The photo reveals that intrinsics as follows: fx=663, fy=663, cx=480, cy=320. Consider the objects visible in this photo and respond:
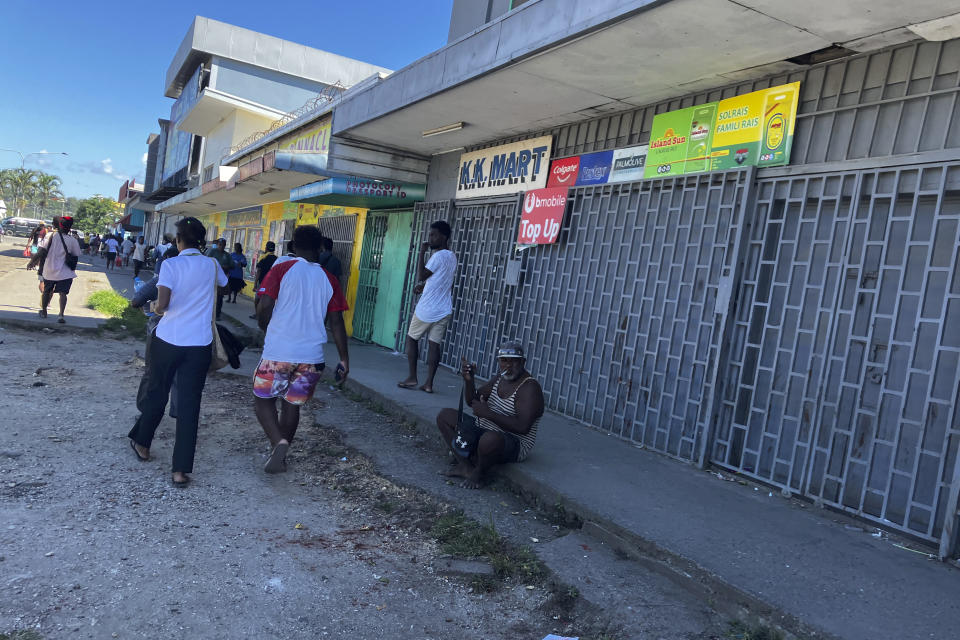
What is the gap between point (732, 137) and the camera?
17.8 ft

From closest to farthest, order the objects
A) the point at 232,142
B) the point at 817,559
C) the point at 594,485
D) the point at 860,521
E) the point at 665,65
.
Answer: the point at 817,559 < the point at 860,521 < the point at 594,485 < the point at 665,65 < the point at 232,142

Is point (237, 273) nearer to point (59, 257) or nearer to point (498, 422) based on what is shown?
point (59, 257)

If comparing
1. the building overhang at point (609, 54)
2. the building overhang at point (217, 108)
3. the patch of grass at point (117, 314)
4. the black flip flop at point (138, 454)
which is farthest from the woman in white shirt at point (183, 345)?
the building overhang at point (217, 108)

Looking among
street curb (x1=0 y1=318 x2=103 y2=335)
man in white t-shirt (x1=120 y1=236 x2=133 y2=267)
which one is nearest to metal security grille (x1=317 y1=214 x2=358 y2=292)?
street curb (x1=0 y1=318 x2=103 y2=335)

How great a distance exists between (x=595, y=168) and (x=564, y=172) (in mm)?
537

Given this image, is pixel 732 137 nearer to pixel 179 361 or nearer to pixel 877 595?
pixel 877 595

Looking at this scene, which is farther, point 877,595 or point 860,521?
point 860,521

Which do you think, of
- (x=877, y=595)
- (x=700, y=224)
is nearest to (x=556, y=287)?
(x=700, y=224)

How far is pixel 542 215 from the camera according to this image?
7449 millimetres

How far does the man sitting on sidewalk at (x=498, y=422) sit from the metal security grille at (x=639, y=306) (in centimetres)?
149

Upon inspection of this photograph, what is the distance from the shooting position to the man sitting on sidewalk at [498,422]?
4574 millimetres

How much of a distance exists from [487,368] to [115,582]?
554 cm

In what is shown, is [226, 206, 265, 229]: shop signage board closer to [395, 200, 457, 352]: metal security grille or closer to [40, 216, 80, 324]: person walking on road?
[40, 216, 80, 324]: person walking on road

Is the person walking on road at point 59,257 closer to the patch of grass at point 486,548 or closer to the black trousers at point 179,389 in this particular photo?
the black trousers at point 179,389
